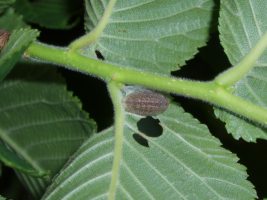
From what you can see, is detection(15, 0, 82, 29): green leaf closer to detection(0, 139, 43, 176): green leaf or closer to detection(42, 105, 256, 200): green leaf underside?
detection(42, 105, 256, 200): green leaf underside

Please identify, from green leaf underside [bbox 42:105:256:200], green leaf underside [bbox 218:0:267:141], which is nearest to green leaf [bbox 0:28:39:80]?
green leaf underside [bbox 42:105:256:200]

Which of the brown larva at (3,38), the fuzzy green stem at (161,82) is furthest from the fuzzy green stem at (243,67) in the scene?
the brown larva at (3,38)

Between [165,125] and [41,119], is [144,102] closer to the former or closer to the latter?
[165,125]

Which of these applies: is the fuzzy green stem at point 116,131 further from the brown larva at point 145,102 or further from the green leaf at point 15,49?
the green leaf at point 15,49

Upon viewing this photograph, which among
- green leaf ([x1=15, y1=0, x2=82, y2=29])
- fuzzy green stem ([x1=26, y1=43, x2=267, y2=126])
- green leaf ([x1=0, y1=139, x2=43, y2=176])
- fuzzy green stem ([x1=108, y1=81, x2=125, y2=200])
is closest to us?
green leaf ([x1=0, y1=139, x2=43, y2=176])

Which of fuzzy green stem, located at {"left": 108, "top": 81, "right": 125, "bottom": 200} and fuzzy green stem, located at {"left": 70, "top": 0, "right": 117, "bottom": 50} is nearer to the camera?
fuzzy green stem, located at {"left": 108, "top": 81, "right": 125, "bottom": 200}

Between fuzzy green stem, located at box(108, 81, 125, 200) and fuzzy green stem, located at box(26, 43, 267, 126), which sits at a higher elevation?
fuzzy green stem, located at box(26, 43, 267, 126)
